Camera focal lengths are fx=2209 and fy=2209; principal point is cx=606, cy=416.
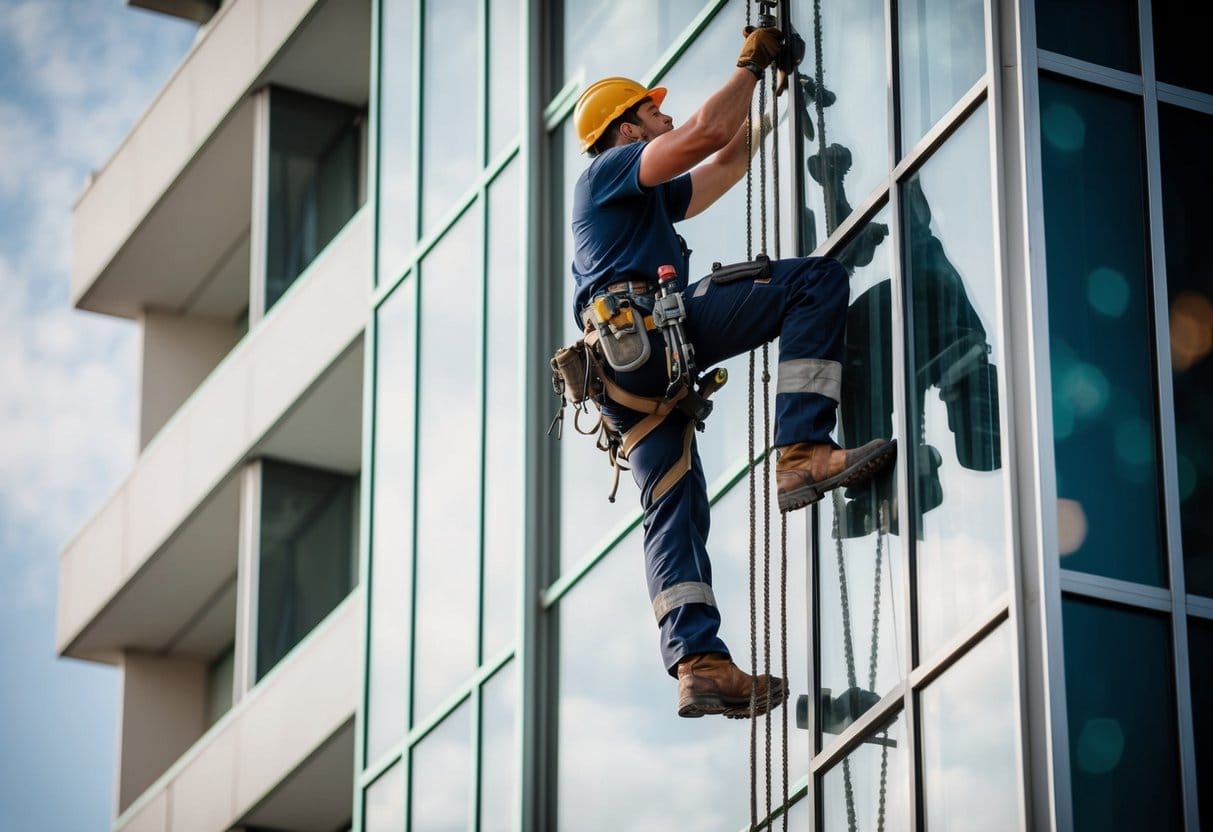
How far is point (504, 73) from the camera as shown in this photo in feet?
47.5

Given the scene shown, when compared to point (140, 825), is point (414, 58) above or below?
above

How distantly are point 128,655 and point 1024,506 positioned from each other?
16.6m

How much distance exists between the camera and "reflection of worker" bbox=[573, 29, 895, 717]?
372 inches

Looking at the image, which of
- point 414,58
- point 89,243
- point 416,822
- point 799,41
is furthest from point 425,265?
point 89,243

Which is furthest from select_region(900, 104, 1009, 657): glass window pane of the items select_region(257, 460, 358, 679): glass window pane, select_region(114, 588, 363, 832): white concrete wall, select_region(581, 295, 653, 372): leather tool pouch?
select_region(257, 460, 358, 679): glass window pane

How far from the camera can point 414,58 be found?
52.0ft

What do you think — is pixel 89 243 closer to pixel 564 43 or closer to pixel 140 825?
pixel 140 825

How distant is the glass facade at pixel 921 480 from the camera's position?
8.56 meters

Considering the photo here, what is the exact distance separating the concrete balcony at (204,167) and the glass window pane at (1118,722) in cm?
1187

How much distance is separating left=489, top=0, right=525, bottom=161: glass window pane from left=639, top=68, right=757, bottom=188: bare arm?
4526 mm

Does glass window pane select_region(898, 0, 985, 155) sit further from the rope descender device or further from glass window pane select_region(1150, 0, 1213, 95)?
the rope descender device

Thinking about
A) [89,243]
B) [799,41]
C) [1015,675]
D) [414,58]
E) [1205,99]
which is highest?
[89,243]

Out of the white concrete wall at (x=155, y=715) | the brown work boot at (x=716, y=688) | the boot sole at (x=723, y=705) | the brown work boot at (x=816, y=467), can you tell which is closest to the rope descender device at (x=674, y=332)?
the brown work boot at (x=816, y=467)

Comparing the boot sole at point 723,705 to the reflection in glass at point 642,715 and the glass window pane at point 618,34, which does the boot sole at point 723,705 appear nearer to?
the reflection in glass at point 642,715
